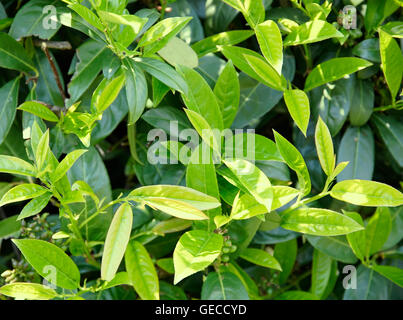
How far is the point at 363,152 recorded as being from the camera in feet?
3.46

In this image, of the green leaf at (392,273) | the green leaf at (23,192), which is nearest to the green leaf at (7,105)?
the green leaf at (23,192)

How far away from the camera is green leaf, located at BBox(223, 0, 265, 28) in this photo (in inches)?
34.0

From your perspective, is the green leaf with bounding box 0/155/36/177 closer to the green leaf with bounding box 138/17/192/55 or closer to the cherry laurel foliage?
the cherry laurel foliage

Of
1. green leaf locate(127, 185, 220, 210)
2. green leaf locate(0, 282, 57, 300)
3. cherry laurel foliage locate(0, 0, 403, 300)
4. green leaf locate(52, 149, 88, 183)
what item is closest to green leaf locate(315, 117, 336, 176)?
A: cherry laurel foliage locate(0, 0, 403, 300)

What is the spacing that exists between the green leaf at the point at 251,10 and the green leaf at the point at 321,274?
581mm

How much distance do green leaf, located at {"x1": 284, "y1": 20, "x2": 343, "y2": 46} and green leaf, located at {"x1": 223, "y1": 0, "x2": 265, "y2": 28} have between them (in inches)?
3.0

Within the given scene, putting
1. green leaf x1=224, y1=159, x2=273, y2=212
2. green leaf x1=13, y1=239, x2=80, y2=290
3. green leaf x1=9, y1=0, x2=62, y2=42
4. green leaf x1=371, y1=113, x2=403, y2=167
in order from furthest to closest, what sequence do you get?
green leaf x1=371, y1=113, x2=403, y2=167 → green leaf x1=9, y1=0, x2=62, y2=42 → green leaf x1=13, y1=239, x2=80, y2=290 → green leaf x1=224, y1=159, x2=273, y2=212

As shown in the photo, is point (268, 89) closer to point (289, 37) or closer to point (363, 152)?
point (289, 37)

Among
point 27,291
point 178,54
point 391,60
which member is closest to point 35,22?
point 178,54

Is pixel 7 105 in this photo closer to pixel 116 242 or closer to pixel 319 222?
pixel 116 242

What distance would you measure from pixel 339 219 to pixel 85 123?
533 millimetres

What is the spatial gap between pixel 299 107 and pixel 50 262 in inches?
22.8

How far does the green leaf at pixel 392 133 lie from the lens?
105 cm
